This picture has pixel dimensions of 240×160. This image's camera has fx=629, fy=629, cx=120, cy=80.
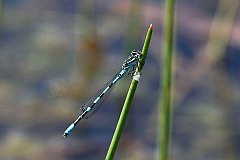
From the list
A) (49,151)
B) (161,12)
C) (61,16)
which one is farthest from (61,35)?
(49,151)

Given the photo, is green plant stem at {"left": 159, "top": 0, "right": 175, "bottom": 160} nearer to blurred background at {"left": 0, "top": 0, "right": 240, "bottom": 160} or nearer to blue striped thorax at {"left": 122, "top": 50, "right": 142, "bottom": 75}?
blue striped thorax at {"left": 122, "top": 50, "right": 142, "bottom": 75}

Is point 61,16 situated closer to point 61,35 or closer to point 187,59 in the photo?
point 61,35

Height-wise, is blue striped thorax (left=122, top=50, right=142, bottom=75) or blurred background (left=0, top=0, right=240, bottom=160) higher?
blurred background (left=0, top=0, right=240, bottom=160)

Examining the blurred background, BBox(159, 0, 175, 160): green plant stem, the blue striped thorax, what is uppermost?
the blurred background

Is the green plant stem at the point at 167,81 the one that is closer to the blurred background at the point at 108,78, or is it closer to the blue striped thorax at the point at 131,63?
→ the blue striped thorax at the point at 131,63

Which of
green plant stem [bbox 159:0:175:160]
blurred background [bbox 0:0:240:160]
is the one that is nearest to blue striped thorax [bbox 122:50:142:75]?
green plant stem [bbox 159:0:175:160]

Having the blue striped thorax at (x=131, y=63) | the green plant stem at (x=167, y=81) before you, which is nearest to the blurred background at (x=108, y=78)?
the blue striped thorax at (x=131, y=63)

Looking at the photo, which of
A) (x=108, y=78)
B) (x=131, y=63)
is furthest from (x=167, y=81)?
(x=108, y=78)

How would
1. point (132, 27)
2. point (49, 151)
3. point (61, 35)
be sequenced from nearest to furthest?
1. point (49, 151)
2. point (132, 27)
3. point (61, 35)
